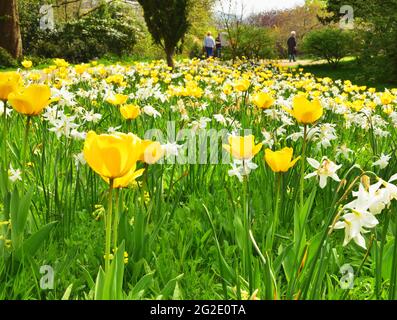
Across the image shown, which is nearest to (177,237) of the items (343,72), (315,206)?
(315,206)

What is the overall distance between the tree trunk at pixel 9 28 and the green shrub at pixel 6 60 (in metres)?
0.80

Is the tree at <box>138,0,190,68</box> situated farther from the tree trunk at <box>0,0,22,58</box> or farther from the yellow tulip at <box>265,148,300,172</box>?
the yellow tulip at <box>265,148,300,172</box>

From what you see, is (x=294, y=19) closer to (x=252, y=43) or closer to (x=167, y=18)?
(x=252, y=43)

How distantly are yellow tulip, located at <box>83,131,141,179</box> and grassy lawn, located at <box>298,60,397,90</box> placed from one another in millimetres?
11580

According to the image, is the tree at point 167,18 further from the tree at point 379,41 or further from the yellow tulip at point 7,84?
Answer: the yellow tulip at point 7,84

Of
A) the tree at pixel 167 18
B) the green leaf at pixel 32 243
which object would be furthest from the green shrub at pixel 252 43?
the green leaf at pixel 32 243

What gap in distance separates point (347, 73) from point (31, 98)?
14.8 m

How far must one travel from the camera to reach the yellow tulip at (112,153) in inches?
36.1

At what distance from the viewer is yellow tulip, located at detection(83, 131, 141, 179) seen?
0.92m

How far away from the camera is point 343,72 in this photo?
1565 centimetres

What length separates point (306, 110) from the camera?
5.36 feet

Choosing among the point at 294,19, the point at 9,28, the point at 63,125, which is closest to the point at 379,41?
the point at 9,28

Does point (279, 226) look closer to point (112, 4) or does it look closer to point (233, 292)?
point (233, 292)
